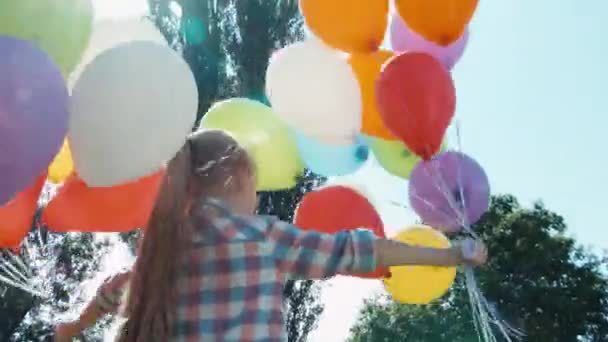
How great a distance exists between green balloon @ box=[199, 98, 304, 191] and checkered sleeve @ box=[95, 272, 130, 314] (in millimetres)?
954

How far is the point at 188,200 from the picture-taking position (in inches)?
72.1

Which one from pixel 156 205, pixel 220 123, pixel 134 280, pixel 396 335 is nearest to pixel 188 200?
pixel 156 205

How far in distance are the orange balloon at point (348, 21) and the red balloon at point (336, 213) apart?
1.88 ft

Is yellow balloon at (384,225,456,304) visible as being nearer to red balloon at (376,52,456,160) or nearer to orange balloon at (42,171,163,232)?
red balloon at (376,52,456,160)

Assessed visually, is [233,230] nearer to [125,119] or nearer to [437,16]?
[125,119]

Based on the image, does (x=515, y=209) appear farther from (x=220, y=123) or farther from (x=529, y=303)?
(x=220, y=123)

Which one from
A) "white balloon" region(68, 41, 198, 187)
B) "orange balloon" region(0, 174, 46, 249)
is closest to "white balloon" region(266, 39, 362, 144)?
"white balloon" region(68, 41, 198, 187)

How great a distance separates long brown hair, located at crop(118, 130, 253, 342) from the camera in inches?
67.5

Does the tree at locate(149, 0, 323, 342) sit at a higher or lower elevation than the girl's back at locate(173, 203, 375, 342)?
lower

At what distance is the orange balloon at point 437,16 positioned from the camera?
2793 mm

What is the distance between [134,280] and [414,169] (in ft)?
5.41

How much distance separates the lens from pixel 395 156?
3.29 m

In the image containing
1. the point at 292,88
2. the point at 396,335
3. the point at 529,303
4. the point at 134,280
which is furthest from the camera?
the point at 396,335

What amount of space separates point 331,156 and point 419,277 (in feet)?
1.98
